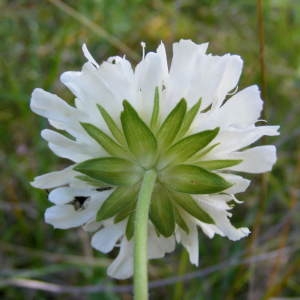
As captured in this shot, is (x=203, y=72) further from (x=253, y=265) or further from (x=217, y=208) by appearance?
(x=253, y=265)

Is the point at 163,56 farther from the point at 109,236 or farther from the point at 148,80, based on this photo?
the point at 109,236

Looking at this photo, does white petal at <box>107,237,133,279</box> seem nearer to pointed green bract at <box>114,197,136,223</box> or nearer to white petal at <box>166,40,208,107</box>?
pointed green bract at <box>114,197,136,223</box>

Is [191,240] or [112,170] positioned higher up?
[112,170]

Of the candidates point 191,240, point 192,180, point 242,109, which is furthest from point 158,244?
point 242,109

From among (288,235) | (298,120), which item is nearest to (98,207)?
(288,235)

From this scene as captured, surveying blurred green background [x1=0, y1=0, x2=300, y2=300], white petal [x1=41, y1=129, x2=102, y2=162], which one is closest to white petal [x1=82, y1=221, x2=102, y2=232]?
white petal [x1=41, y1=129, x2=102, y2=162]

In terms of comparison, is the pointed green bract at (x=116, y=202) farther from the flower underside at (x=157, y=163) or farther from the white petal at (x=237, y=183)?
the white petal at (x=237, y=183)

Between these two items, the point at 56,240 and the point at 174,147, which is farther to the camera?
the point at 56,240
